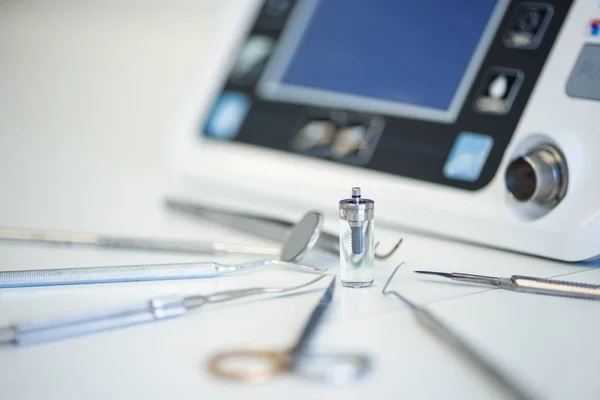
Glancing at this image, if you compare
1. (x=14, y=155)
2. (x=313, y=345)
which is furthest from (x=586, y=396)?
(x=14, y=155)

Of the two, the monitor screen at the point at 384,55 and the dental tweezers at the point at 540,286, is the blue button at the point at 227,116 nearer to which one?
Answer: the monitor screen at the point at 384,55

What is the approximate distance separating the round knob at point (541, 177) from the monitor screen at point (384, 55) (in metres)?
0.12

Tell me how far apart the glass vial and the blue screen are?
239mm

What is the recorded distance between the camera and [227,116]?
41.0 inches

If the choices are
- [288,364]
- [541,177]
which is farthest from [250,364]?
[541,177]

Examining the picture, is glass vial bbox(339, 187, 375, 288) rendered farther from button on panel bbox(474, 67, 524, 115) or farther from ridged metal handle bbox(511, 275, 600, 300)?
button on panel bbox(474, 67, 524, 115)

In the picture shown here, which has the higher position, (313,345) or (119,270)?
(119,270)

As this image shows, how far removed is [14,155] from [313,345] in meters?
0.92

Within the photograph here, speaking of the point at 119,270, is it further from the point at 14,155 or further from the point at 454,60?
the point at 14,155

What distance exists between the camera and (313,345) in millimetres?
489

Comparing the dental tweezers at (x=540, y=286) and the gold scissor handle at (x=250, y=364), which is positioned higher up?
the dental tweezers at (x=540, y=286)

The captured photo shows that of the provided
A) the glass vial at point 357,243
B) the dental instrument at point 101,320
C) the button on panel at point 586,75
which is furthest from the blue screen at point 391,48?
the dental instrument at point 101,320

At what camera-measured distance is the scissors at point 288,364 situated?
0.43m

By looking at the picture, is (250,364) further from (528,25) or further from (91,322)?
(528,25)
